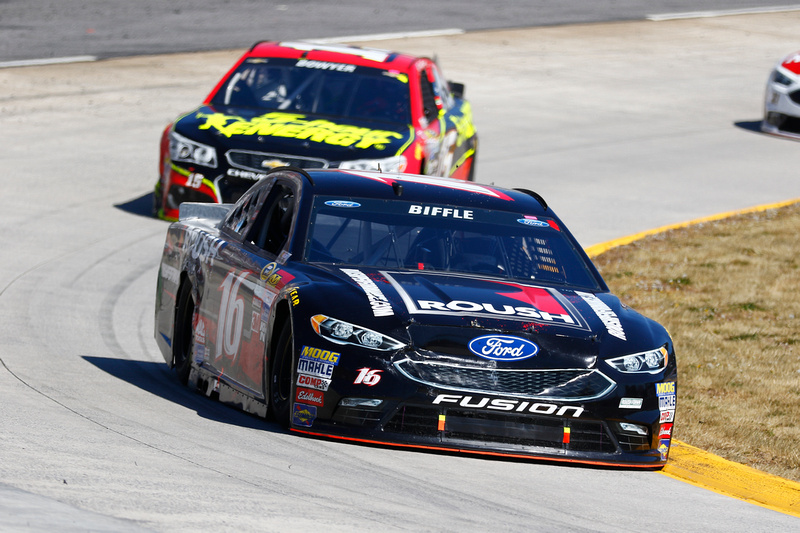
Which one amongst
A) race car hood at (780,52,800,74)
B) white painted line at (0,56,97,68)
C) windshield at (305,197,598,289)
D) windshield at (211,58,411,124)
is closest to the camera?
windshield at (305,197,598,289)

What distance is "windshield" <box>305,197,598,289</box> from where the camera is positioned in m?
7.52

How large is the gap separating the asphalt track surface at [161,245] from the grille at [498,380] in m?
0.37

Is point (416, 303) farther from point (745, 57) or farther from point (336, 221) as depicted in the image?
point (745, 57)

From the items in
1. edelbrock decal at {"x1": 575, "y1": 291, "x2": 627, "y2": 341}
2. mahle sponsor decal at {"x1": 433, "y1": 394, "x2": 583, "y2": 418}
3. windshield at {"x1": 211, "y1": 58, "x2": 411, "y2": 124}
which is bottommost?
windshield at {"x1": 211, "y1": 58, "x2": 411, "y2": 124}

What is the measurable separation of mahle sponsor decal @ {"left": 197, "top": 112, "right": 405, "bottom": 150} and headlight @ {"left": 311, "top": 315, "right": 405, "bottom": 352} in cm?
669

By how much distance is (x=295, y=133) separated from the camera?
13.3 meters

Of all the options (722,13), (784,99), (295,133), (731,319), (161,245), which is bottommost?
(722,13)

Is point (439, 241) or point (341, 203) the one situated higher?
point (341, 203)

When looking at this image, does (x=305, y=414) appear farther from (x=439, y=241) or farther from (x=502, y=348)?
(x=439, y=241)

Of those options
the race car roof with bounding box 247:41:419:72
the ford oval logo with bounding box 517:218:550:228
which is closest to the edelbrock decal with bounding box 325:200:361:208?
the ford oval logo with bounding box 517:218:550:228

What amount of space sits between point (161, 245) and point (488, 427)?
22.6 ft

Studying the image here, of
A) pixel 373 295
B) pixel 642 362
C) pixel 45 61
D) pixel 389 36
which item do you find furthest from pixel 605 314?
pixel 389 36

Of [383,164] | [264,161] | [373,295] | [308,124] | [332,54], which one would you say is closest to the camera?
[373,295]

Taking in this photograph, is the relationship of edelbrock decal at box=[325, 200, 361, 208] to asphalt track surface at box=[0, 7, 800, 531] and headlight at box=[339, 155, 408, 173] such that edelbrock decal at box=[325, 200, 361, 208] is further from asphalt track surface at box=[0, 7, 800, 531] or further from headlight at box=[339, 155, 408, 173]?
headlight at box=[339, 155, 408, 173]
